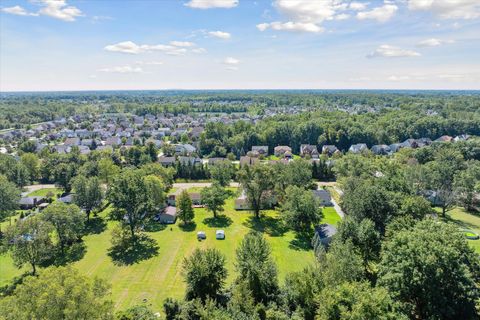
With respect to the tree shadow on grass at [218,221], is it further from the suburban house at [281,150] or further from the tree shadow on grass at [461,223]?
the suburban house at [281,150]

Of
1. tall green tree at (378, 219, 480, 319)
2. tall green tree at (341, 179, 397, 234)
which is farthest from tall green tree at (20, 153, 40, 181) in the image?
tall green tree at (378, 219, 480, 319)

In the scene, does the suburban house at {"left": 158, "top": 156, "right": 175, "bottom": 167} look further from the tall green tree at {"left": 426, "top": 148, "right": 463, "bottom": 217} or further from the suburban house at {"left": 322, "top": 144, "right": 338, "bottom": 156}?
the tall green tree at {"left": 426, "top": 148, "right": 463, "bottom": 217}

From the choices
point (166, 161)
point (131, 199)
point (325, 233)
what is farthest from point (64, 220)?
point (166, 161)

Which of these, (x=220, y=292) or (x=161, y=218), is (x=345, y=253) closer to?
(x=220, y=292)

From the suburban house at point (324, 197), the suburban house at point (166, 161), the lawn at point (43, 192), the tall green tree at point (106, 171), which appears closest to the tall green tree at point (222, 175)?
the suburban house at point (324, 197)

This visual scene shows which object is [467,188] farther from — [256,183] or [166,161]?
[166,161]

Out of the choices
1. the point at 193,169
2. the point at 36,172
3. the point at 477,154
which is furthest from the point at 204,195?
the point at 477,154

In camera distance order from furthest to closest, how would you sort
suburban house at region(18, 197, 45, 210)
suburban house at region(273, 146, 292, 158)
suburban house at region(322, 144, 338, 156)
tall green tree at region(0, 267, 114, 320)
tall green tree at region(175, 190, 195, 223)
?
1. suburban house at region(273, 146, 292, 158)
2. suburban house at region(322, 144, 338, 156)
3. suburban house at region(18, 197, 45, 210)
4. tall green tree at region(175, 190, 195, 223)
5. tall green tree at region(0, 267, 114, 320)
